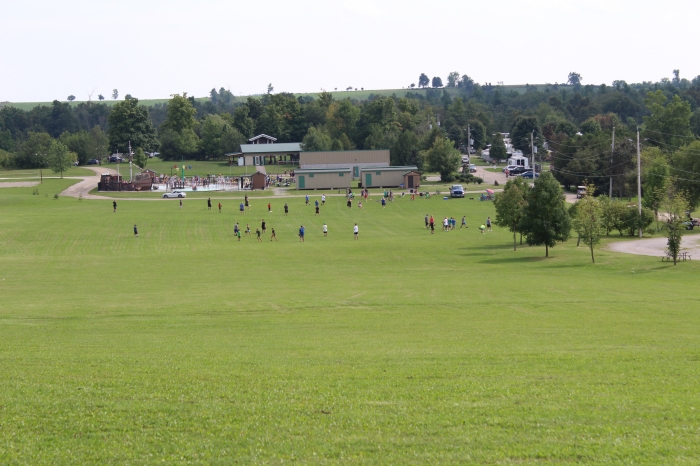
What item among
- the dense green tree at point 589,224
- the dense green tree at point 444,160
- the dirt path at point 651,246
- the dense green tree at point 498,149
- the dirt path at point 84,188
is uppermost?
the dense green tree at point 498,149

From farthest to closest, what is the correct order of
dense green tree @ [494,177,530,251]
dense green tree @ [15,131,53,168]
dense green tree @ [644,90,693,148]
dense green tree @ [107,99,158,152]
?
Result: dense green tree @ [107,99,158,152], dense green tree @ [15,131,53,168], dense green tree @ [644,90,693,148], dense green tree @ [494,177,530,251]

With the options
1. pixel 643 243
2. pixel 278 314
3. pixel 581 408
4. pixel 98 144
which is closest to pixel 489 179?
pixel 643 243

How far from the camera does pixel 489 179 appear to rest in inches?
4466

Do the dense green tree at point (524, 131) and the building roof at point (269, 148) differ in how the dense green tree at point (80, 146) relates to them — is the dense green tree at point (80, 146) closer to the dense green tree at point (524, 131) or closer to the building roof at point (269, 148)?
the building roof at point (269, 148)

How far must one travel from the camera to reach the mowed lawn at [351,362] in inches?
416

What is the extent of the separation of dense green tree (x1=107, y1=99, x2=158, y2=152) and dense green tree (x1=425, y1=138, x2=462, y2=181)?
64.8m

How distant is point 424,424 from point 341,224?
171ft

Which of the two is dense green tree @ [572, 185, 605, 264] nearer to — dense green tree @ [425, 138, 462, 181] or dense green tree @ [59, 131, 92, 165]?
dense green tree @ [425, 138, 462, 181]

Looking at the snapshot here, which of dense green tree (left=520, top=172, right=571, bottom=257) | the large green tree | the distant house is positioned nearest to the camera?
dense green tree (left=520, top=172, right=571, bottom=257)

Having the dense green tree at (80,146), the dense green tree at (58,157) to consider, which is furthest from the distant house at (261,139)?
the dense green tree at (58,157)

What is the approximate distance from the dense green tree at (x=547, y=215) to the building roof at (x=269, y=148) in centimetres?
10347

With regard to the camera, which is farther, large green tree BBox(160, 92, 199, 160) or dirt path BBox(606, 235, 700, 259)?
large green tree BBox(160, 92, 199, 160)

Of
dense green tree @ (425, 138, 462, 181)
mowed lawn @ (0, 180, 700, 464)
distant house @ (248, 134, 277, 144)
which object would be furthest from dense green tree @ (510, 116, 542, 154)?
mowed lawn @ (0, 180, 700, 464)

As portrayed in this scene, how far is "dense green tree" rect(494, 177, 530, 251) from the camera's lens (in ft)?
158
